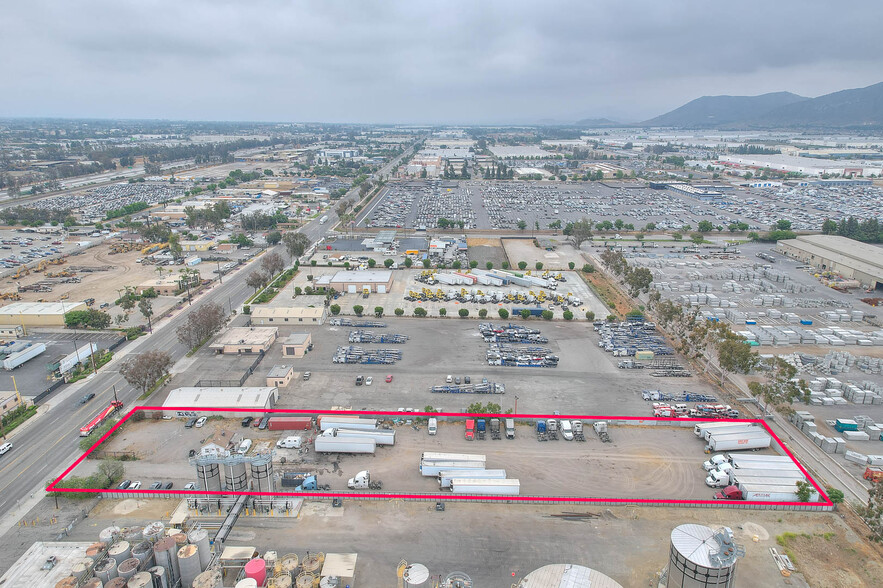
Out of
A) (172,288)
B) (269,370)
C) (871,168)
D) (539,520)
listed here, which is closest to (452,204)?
(172,288)

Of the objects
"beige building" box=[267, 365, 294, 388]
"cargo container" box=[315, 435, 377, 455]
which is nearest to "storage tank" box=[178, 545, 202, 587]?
"cargo container" box=[315, 435, 377, 455]

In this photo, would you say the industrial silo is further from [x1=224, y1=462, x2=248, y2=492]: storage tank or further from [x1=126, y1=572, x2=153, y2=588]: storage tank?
[x1=224, y1=462, x2=248, y2=492]: storage tank

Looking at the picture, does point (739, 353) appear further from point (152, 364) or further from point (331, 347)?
point (152, 364)

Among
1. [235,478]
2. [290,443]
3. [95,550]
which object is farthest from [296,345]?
[95,550]

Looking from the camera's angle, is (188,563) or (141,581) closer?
(141,581)

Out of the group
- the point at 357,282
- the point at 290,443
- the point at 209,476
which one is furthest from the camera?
the point at 357,282

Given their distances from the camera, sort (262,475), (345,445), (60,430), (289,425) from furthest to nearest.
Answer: (289,425)
(60,430)
(345,445)
(262,475)

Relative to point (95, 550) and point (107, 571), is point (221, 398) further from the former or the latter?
point (107, 571)
